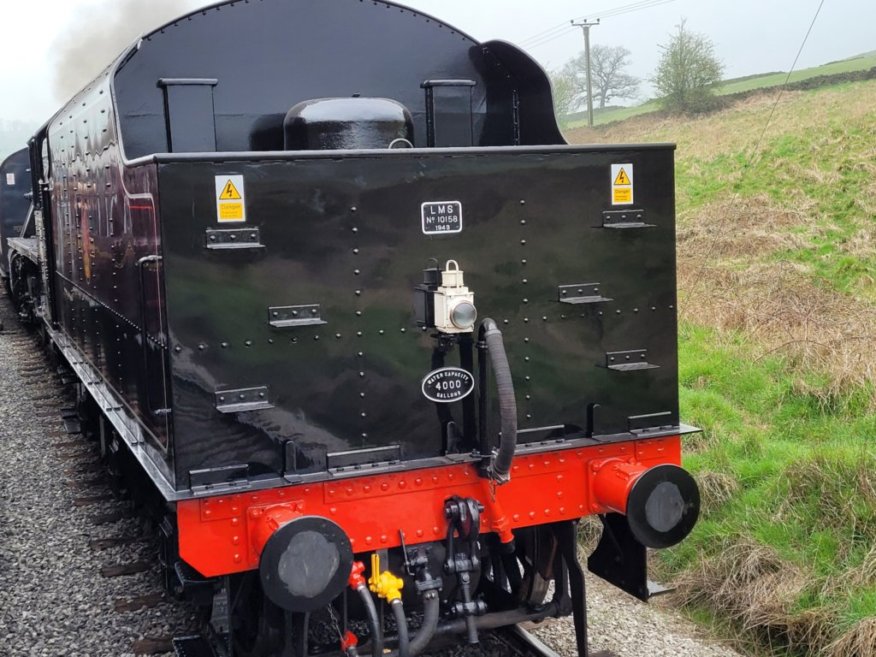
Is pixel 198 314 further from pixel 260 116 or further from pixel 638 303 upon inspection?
pixel 638 303

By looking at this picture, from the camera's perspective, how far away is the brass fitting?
12.1ft

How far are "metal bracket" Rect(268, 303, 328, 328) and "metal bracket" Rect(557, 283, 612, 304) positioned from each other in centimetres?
104

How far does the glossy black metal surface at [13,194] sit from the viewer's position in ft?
60.6

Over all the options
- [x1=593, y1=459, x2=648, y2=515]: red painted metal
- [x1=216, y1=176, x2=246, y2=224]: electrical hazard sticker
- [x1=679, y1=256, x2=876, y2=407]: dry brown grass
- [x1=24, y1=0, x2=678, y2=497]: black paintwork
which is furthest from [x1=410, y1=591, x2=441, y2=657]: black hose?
[x1=679, y1=256, x2=876, y2=407]: dry brown grass

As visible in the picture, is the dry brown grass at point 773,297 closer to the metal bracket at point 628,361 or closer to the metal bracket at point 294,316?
the metal bracket at point 628,361

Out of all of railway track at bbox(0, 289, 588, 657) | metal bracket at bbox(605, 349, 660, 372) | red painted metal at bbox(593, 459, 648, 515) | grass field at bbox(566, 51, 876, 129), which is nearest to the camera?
red painted metal at bbox(593, 459, 648, 515)

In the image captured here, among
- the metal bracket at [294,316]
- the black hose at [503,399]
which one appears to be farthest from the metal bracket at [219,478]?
the black hose at [503,399]

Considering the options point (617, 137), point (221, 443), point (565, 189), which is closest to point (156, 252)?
point (221, 443)

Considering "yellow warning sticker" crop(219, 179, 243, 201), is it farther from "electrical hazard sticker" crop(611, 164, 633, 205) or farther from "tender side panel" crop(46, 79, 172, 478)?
"electrical hazard sticker" crop(611, 164, 633, 205)

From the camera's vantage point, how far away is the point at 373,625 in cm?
354

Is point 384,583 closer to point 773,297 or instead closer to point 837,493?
point 837,493

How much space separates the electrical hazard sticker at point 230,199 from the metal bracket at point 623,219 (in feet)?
5.04

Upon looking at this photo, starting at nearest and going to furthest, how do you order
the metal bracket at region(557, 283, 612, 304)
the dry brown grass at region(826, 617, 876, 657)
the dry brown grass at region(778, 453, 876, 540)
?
the metal bracket at region(557, 283, 612, 304) → the dry brown grass at region(826, 617, 876, 657) → the dry brown grass at region(778, 453, 876, 540)

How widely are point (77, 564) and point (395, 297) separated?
10.5 feet
